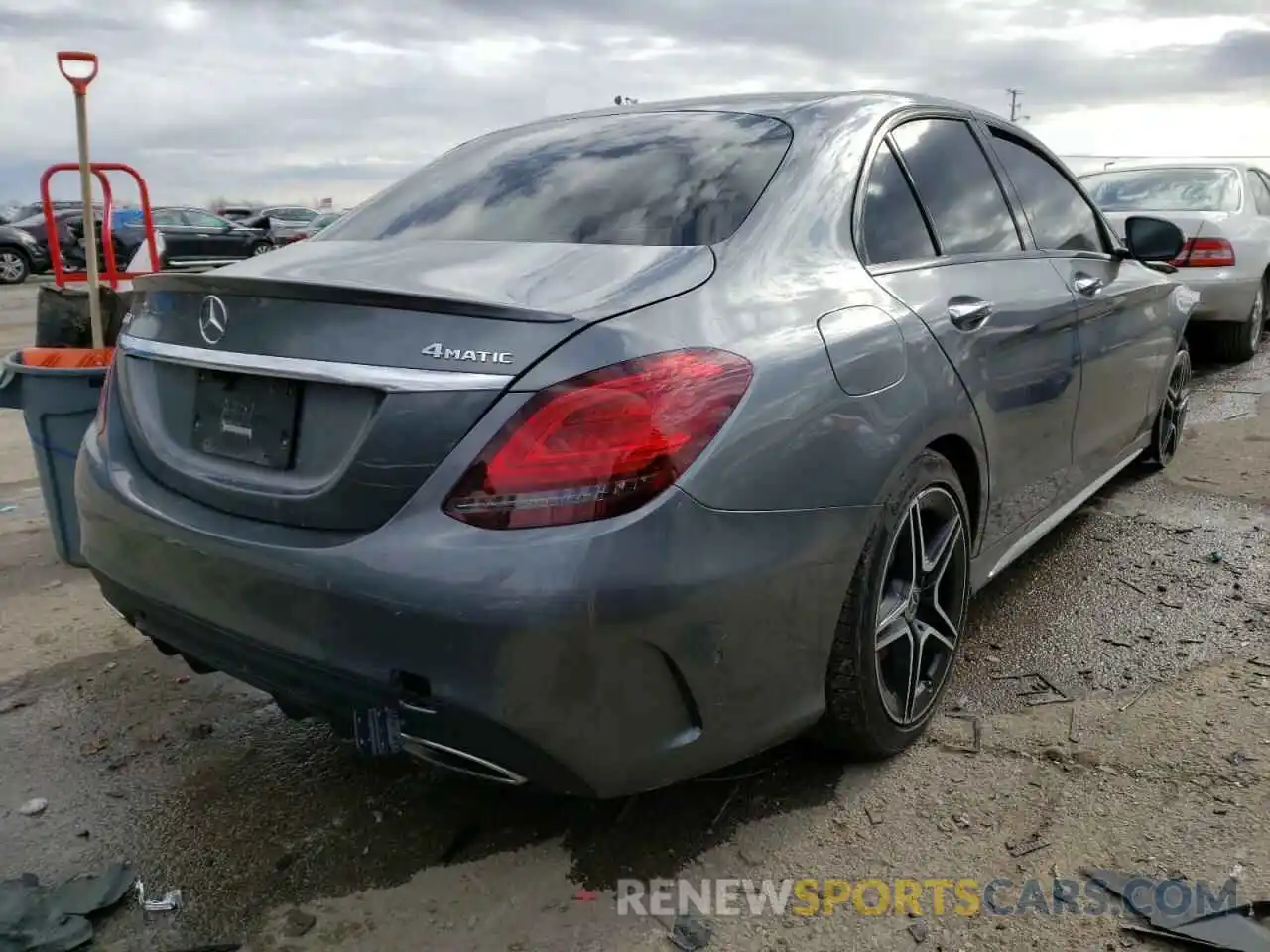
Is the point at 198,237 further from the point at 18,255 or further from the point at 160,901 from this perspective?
the point at 160,901

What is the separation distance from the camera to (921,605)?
8.82ft

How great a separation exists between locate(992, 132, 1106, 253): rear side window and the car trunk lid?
1792 millimetres

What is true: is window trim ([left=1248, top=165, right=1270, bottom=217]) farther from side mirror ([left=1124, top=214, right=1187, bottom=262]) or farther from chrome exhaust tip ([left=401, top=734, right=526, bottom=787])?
chrome exhaust tip ([left=401, top=734, right=526, bottom=787])

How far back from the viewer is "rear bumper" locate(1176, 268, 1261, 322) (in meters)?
7.59

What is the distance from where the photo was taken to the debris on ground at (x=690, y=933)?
6.73 feet

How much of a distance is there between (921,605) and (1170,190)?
7113 mm

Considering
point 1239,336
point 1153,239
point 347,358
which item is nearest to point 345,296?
point 347,358

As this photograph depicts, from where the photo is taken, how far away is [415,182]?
306cm

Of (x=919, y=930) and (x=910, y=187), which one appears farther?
(x=910, y=187)

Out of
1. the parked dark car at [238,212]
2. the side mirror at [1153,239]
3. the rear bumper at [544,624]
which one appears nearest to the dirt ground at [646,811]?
the rear bumper at [544,624]

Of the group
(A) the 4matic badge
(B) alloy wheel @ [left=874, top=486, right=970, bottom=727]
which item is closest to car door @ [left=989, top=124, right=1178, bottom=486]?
(B) alloy wheel @ [left=874, top=486, right=970, bottom=727]

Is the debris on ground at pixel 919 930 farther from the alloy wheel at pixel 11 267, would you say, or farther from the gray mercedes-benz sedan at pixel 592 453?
the alloy wheel at pixel 11 267

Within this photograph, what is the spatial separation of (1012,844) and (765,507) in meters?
1.00

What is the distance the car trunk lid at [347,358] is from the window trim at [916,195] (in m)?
0.55
